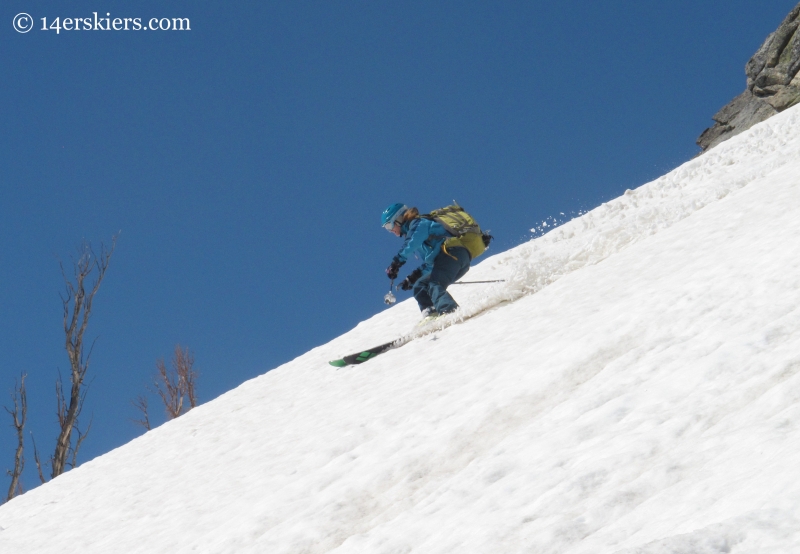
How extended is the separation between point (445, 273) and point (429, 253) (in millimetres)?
397

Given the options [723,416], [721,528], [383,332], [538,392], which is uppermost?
[383,332]

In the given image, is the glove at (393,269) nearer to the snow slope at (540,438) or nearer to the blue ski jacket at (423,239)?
the blue ski jacket at (423,239)

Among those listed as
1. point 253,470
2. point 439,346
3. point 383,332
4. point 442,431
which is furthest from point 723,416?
point 383,332

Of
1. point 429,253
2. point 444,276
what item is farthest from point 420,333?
point 429,253

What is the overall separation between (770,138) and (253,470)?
11244 millimetres

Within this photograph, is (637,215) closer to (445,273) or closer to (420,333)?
(445,273)

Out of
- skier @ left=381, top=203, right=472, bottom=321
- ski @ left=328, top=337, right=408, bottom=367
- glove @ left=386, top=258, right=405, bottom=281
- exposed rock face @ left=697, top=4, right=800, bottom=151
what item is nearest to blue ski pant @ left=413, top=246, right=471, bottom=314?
skier @ left=381, top=203, right=472, bottom=321

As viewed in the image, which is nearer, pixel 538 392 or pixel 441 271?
pixel 538 392

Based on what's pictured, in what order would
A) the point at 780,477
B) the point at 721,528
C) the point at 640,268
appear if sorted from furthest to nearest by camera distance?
the point at 640,268
the point at 780,477
the point at 721,528

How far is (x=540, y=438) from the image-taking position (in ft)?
15.5

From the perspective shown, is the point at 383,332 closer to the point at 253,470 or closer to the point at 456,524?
the point at 253,470

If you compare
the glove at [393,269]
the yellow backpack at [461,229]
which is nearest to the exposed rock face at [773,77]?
the yellow backpack at [461,229]

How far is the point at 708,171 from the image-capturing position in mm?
13727

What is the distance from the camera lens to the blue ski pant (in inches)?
420
